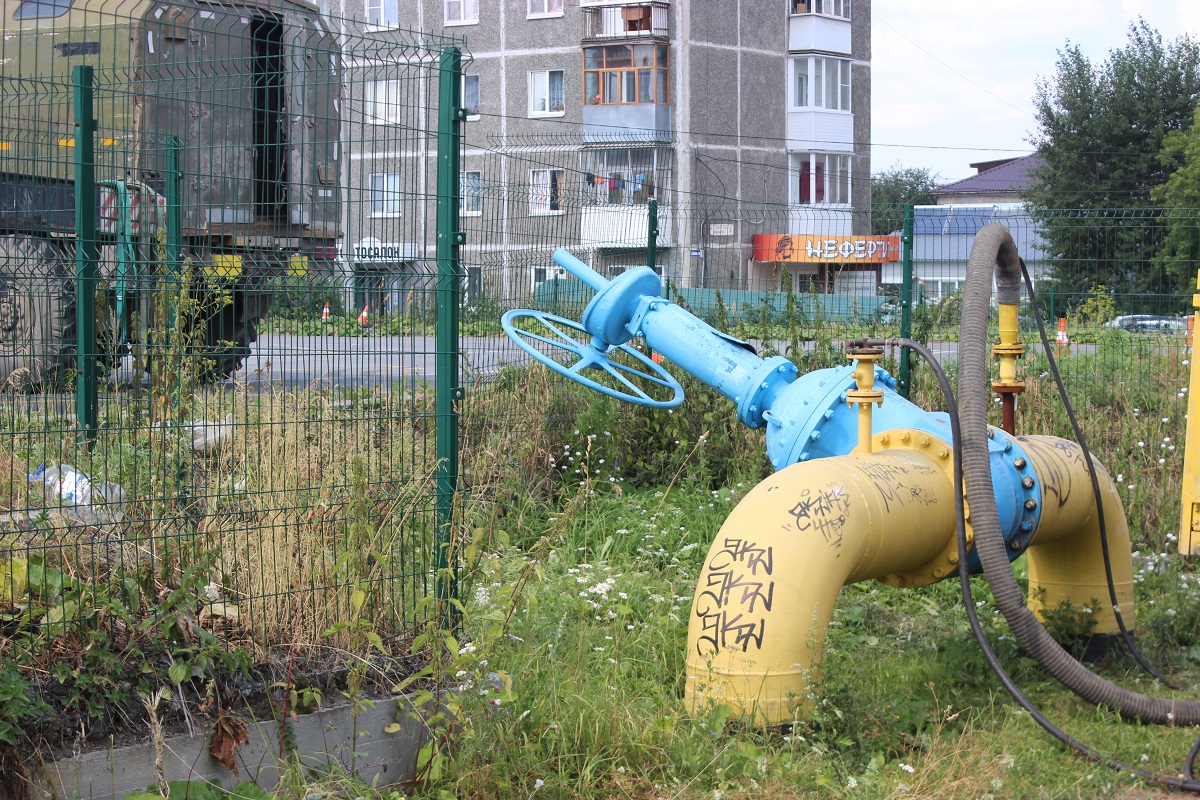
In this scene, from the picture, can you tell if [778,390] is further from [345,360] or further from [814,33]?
[814,33]

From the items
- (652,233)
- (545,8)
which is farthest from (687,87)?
(652,233)

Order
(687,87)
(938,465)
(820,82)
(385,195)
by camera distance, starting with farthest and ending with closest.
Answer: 1. (820,82)
2. (687,87)
3. (385,195)
4. (938,465)

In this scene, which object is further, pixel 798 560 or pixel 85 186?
pixel 85 186

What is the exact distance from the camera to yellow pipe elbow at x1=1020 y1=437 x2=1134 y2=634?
187 inches

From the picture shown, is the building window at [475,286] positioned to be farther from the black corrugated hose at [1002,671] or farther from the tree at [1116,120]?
the tree at [1116,120]

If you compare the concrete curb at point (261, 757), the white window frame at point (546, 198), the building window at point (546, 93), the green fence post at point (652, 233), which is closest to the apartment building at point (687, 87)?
the building window at point (546, 93)

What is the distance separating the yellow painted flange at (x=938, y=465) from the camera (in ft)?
14.5

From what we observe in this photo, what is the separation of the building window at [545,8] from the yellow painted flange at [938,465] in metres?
33.2

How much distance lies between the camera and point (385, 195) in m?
4.54

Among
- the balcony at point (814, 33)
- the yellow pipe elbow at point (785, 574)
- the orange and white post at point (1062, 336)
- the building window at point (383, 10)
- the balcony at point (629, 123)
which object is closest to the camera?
the yellow pipe elbow at point (785, 574)

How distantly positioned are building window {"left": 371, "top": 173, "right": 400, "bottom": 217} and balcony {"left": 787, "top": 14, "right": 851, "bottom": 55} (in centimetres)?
3455

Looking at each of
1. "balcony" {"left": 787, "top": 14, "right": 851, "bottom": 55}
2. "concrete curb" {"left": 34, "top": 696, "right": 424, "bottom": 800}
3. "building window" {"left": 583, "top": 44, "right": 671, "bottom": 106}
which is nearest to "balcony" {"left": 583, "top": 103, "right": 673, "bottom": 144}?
Result: "building window" {"left": 583, "top": 44, "right": 671, "bottom": 106}

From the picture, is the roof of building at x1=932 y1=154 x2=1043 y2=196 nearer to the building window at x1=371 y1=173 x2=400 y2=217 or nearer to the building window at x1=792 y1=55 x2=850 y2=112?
the building window at x1=792 y1=55 x2=850 y2=112

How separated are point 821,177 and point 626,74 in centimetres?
781
